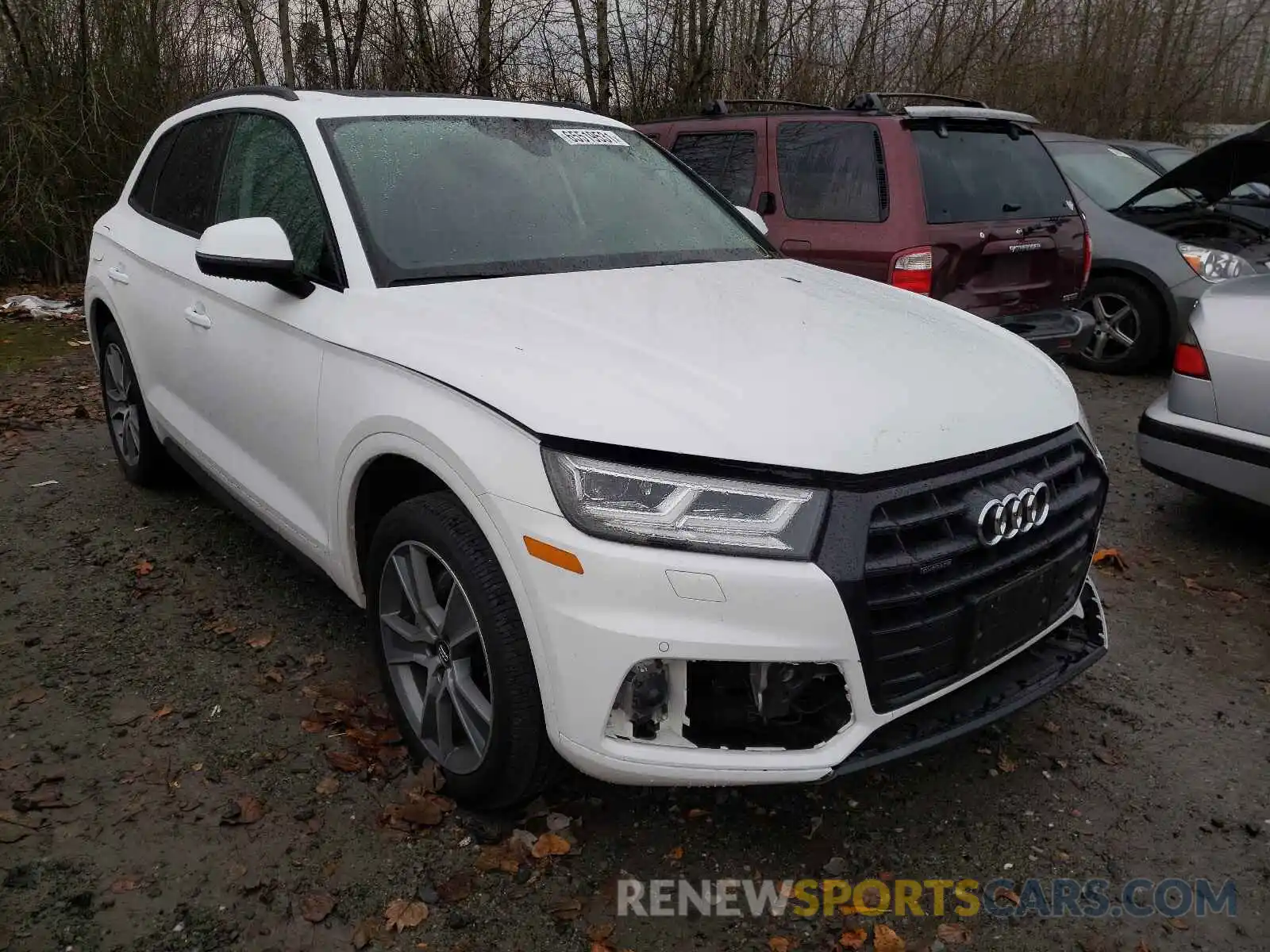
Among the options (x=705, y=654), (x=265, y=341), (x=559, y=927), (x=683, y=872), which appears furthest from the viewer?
(x=265, y=341)

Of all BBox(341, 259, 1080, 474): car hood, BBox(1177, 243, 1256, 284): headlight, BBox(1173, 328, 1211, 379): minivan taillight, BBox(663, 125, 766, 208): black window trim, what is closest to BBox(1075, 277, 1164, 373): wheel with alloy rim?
BBox(1177, 243, 1256, 284): headlight

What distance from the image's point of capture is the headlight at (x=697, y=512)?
1.99m

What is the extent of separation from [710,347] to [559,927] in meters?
1.37

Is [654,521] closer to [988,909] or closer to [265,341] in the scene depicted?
[988,909]

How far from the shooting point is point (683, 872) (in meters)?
2.37

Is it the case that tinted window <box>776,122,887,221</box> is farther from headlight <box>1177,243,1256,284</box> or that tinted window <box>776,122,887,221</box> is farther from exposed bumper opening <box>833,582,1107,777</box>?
exposed bumper opening <box>833,582,1107,777</box>

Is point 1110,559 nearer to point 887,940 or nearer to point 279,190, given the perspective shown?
point 887,940

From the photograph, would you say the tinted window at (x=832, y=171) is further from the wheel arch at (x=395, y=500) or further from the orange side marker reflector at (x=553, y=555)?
the orange side marker reflector at (x=553, y=555)

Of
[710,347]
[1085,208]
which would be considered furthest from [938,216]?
[710,347]

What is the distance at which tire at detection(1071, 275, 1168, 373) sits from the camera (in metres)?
7.04

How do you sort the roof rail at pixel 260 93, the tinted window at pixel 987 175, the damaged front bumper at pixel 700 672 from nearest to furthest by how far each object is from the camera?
the damaged front bumper at pixel 700 672 < the roof rail at pixel 260 93 < the tinted window at pixel 987 175

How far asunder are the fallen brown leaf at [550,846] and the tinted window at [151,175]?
325cm

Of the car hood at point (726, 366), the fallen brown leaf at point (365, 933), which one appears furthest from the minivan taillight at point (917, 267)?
the fallen brown leaf at point (365, 933)

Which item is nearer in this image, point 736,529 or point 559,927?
point 736,529
